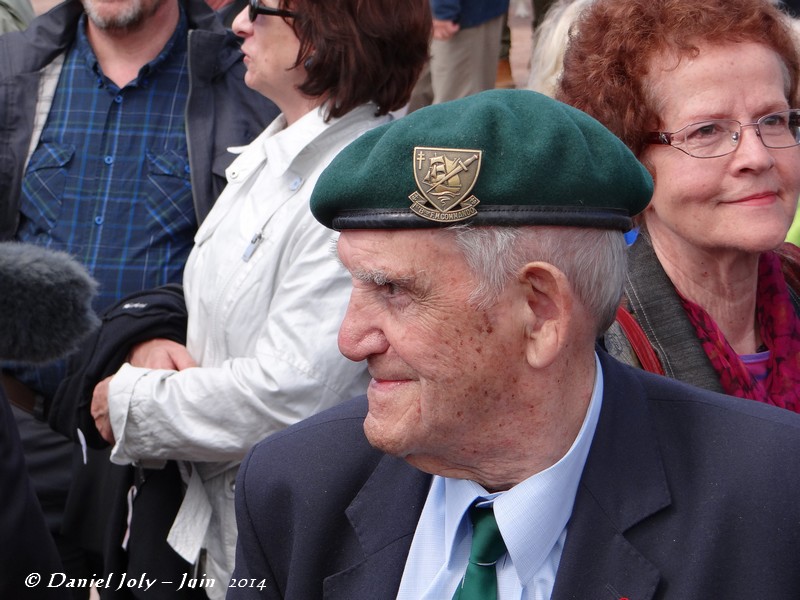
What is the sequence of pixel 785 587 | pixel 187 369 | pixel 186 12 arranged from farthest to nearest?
pixel 186 12, pixel 187 369, pixel 785 587


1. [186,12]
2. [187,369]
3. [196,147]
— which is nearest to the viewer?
[187,369]

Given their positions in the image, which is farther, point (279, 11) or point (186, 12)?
point (186, 12)

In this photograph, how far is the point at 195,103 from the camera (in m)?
3.71

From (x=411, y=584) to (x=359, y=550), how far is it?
0.38 feet

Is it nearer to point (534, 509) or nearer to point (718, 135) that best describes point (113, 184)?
point (718, 135)

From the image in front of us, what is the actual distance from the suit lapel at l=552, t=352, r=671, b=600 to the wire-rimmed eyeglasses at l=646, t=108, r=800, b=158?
0.77 meters

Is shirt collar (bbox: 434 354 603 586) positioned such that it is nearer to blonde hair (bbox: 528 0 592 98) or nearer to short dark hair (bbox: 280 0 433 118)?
short dark hair (bbox: 280 0 433 118)

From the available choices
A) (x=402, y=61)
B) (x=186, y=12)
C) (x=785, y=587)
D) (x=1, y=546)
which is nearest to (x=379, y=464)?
(x=785, y=587)

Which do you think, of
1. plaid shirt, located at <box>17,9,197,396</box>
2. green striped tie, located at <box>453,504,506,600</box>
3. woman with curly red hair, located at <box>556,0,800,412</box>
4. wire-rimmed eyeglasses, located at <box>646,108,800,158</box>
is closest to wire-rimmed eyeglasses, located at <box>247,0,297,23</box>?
plaid shirt, located at <box>17,9,197,396</box>

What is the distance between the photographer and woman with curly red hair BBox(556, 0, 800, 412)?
2371 millimetres

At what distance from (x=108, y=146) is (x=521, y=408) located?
2.45m

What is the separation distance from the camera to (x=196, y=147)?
3.62 meters

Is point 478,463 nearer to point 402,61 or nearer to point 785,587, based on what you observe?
point 785,587

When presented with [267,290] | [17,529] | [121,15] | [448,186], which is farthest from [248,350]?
[121,15]
